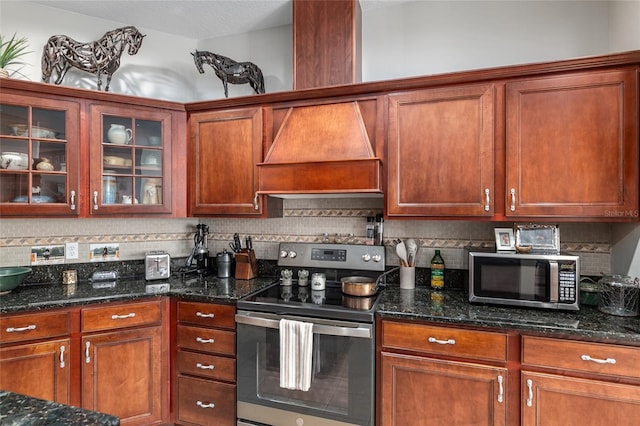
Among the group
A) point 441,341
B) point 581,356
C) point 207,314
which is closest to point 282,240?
point 207,314

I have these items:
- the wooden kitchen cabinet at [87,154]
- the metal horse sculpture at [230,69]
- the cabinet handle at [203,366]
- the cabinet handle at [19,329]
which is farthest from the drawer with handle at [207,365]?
the metal horse sculpture at [230,69]

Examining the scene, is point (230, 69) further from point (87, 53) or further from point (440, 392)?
point (440, 392)

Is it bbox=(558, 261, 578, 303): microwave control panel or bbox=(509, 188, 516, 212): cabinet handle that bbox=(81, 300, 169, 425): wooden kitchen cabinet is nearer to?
bbox=(509, 188, 516, 212): cabinet handle

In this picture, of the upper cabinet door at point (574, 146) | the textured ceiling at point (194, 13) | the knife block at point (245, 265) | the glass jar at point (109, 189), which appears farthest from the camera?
the knife block at point (245, 265)

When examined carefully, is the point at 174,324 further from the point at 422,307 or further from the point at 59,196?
the point at 422,307

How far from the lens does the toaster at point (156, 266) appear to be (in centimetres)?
252

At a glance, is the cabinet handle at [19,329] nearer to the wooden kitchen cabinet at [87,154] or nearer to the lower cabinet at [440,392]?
the wooden kitchen cabinet at [87,154]

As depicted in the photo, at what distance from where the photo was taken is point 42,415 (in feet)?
2.43

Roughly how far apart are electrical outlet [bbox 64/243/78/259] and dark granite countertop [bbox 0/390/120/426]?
6.59 feet

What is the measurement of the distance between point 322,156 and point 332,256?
0.75 meters

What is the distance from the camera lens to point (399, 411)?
1820 millimetres

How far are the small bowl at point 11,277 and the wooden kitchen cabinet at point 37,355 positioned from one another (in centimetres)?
29

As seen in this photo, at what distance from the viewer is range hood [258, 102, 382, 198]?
6.93 feet

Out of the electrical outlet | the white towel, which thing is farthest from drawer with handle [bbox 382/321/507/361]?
the electrical outlet
